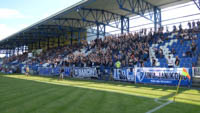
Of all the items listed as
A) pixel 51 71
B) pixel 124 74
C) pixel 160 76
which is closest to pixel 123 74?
pixel 124 74

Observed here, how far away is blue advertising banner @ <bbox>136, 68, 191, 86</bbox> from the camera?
13.3 metres

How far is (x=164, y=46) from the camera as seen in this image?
2073cm

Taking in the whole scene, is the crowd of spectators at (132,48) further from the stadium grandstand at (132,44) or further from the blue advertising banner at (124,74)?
the blue advertising banner at (124,74)

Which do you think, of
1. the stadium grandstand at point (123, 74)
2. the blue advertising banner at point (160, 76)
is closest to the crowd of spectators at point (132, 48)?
the stadium grandstand at point (123, 74)

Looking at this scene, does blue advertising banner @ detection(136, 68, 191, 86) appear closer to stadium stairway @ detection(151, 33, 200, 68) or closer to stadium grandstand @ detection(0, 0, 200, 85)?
stadium grandstand @ detection(0, 0, 200, 85)

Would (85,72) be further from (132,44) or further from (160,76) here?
(160,76)

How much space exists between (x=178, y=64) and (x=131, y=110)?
33.7ft

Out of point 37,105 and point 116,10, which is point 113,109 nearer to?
point 37,105

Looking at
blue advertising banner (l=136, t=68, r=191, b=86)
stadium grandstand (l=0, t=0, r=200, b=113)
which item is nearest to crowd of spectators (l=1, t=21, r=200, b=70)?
stadium grandstand (l=0, t=0, r=200, b=113)

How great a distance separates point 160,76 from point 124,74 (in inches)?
152

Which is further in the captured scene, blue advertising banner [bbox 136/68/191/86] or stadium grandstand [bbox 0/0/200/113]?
blue advertising banner [bbox 136/68/191/86]

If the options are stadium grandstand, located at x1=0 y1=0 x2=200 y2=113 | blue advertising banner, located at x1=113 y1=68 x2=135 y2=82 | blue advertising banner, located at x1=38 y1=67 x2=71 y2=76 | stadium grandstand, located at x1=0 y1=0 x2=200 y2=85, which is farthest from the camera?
blue advertising banner, located at x1=38 y1=67 x2=71 y2=76

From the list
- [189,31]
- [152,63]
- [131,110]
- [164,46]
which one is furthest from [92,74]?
[131,110]

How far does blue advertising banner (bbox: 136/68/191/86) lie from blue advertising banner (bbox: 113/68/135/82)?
Answer: 593 millimetres
